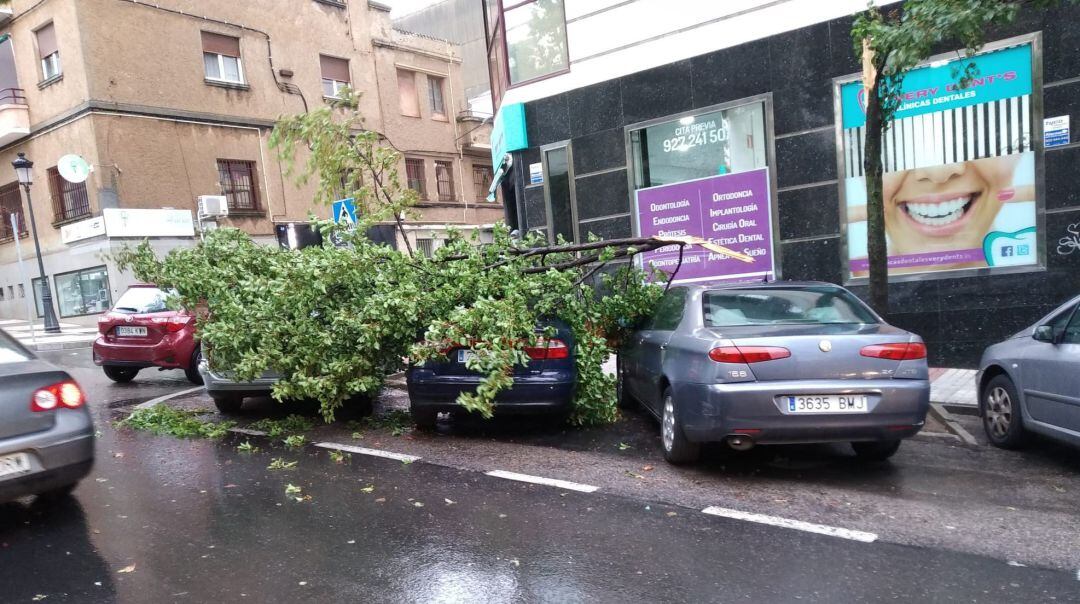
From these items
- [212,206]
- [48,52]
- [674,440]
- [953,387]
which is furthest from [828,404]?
[48,52]

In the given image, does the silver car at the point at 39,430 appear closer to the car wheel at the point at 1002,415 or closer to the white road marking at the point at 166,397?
the white road marking at the point at 166,397

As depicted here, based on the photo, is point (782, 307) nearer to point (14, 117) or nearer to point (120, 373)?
point (120, 373)

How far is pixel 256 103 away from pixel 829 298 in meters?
23.6

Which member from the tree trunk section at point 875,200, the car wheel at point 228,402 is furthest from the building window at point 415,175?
the tree trunk section at point 875,200

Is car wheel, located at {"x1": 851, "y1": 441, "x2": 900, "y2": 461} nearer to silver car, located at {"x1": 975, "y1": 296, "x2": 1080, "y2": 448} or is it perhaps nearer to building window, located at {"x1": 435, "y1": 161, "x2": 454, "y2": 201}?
silver car, located at {"x1": 975, "y1": 296, "x2": 1080, "y2": 448}

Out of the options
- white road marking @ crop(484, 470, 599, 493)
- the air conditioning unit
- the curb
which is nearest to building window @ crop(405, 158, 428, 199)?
the air conditioning unit

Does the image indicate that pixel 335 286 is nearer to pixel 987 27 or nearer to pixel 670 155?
pixel 670 155

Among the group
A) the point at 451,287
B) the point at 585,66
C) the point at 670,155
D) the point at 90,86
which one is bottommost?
the point at 451,287

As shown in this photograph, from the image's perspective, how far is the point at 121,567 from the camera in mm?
3770

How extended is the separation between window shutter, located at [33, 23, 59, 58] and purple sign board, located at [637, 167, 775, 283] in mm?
19776

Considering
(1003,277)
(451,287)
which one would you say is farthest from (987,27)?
(451,287)

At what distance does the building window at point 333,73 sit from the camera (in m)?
26.9

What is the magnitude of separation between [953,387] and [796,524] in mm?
5073

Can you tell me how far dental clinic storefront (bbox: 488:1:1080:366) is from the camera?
8820 millimetres
